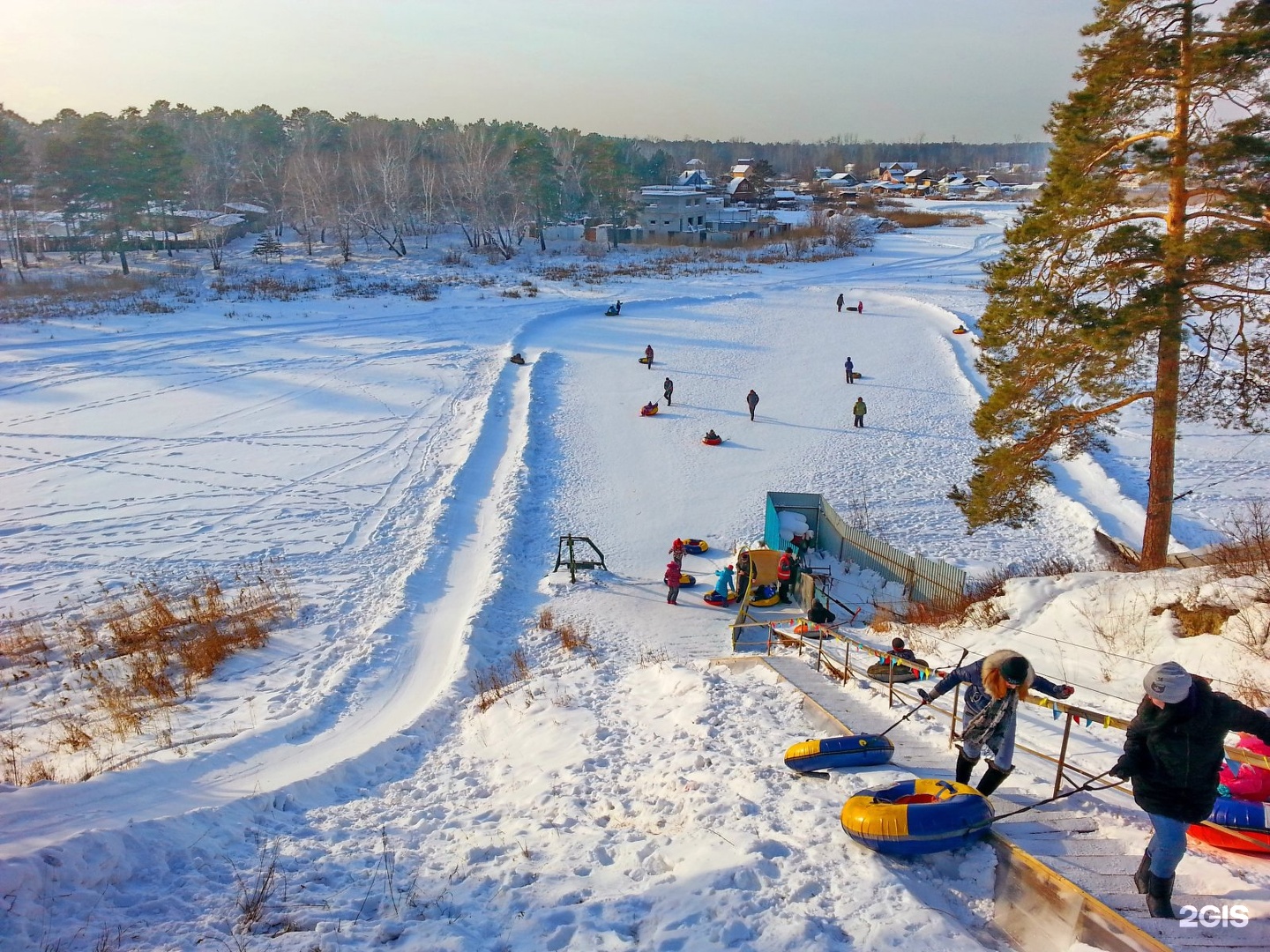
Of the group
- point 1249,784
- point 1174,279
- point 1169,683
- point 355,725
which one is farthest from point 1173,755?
point 1174,279

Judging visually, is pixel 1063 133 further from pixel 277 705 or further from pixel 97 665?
pixel 97 665

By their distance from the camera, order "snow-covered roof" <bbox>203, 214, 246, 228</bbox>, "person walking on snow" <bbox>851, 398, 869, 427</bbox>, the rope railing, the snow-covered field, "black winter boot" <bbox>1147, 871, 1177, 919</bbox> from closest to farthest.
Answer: "black winter boot" <bbox>1147, 871, 1177, 919</bbox>
the snow-covered field
the rope railing
"person walking on snow" <bbox>851, 398, 869, 427</bbox>
"snow-covered roof" <bbox>203, 214, 246, 228</bbox>

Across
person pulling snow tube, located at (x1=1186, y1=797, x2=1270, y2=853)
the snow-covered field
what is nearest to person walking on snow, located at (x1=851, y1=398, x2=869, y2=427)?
the snow-covered field

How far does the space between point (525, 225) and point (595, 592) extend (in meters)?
62.1

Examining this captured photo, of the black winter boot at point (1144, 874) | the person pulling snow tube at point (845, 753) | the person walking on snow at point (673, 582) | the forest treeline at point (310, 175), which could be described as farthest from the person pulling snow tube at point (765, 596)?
the forest treeline at point (310, 175)

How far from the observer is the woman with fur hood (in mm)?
5195

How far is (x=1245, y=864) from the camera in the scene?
4.61 m

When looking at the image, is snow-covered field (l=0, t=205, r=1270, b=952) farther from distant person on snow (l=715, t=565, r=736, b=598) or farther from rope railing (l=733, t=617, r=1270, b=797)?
distant person on snow (l=715, t=565, r=736, b=598)

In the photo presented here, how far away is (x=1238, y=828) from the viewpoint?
15.6ft

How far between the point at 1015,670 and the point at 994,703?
12.7 inches

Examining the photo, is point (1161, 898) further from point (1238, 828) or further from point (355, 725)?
point (355, 725)

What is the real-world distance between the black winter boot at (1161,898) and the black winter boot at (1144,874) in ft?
0.18

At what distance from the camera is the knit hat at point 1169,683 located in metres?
4.05

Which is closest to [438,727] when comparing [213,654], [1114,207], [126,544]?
[213,654]
